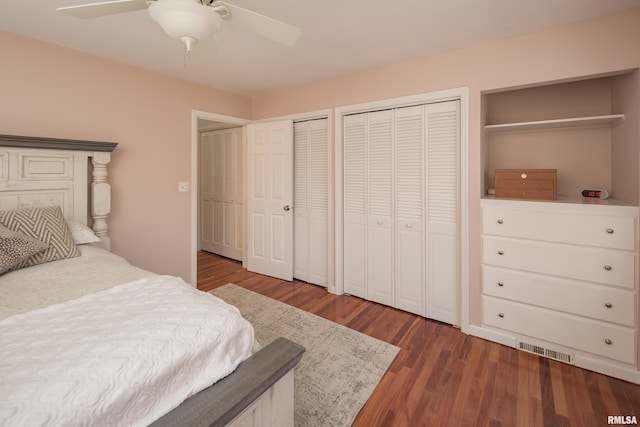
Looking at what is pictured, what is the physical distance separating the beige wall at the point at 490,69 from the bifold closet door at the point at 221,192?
193cm

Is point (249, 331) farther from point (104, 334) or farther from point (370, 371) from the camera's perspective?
point (370, 371)

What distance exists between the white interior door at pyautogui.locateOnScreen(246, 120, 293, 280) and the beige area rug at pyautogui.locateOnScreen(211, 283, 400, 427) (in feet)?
2.60

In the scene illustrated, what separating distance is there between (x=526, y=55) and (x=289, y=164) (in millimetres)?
2378

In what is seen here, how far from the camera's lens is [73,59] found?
2.39 metres

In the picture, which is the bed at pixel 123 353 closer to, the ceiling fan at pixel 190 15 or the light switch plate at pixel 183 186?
the ceiling fan at pixel 190 15

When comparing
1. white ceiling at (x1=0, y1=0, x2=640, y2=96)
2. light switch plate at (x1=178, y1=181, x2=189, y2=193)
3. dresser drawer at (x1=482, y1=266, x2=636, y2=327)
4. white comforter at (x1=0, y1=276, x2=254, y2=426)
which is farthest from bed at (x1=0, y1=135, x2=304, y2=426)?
dresser drawer at (x1=482, y1=266, x2=636, y2=327)

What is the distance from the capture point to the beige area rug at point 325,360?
1.60 m

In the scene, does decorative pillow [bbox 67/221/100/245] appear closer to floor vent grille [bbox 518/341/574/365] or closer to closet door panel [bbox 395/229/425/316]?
closet door panel [bbox 395/229/425/316]

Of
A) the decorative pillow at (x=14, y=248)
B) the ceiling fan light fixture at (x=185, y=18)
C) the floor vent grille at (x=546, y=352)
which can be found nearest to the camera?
the ceiling fan light fixture at (x=185, y=18)

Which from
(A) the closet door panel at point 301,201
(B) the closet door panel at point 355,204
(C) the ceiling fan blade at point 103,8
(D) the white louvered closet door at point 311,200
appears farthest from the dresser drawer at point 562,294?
(C) the ceiling fan blade at point 103,8

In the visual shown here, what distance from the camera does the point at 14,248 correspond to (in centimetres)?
160

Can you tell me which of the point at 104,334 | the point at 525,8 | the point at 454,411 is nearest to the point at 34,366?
the point at 104,334

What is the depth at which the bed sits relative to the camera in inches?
28.8

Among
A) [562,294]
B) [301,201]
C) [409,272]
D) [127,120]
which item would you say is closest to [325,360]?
[409,272]
